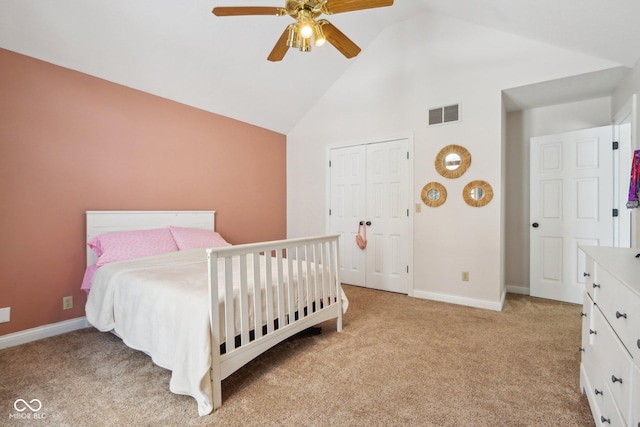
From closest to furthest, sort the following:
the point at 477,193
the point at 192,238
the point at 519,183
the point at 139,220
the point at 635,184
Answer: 1. the point at 635,184
2. the point at 139,220
3. the point at 192,238
4. the point at 477,193
5. the point at 519,183

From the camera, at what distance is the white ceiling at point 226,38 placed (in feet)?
7.32

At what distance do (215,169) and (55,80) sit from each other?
1.68m

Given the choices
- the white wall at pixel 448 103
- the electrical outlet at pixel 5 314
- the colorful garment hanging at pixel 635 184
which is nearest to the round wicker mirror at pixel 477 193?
the white wall at pixel 448 103

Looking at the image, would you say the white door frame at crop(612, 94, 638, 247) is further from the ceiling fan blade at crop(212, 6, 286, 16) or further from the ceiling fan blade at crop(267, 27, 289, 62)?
the ceiling fan blade at crop(212, 6, 286, 16)

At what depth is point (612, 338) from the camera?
1.19 meters

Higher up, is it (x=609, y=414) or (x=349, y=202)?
(x=349, y=202)

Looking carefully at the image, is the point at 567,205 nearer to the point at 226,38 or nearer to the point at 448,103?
the point at 448,103

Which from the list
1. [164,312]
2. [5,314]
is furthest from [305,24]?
[5,314]

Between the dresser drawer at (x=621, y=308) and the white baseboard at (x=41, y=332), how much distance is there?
3686 mm

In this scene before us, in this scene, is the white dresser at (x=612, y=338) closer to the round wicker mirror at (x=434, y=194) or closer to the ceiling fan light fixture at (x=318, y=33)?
the round wicker mirror at (x=434, y=194)

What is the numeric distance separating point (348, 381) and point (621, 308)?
1.37 metres

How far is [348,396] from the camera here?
65.6 inches

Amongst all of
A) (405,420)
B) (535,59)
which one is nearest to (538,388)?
(405,420)

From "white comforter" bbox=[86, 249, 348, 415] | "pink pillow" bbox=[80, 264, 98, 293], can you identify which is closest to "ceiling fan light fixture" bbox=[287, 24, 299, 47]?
"white comforter" bbox=[86, 249, 348, 415]
